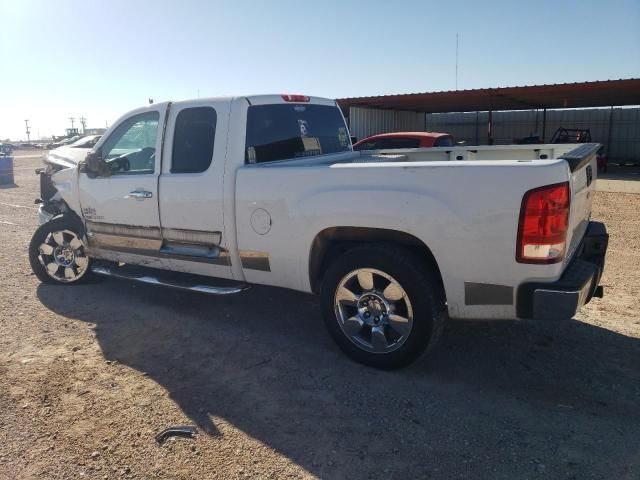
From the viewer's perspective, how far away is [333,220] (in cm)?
373

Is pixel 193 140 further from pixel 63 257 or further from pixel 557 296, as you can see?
pixel 557 296

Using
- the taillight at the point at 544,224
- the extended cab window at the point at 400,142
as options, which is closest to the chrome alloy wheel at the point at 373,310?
the taillight at the point at 544,224

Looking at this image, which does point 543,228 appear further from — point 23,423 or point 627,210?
point 627,210

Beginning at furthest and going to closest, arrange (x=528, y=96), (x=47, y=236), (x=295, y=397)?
(x=528, y=96) → (x=47, y=236) → (x=295, y=397)

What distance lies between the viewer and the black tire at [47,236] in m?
5.77

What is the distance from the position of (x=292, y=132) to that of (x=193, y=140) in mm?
895

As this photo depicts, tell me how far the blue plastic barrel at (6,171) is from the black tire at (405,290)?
757 inches

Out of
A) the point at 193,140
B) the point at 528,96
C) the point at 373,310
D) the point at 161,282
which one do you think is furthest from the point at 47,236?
the point at 528,96

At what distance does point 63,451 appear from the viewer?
298 cm

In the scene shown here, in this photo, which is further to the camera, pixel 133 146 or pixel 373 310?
pixel 133 146

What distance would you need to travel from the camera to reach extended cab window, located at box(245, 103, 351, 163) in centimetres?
450

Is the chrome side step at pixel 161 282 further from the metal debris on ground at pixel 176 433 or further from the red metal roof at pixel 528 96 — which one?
the red metal roof at pixel 528 96

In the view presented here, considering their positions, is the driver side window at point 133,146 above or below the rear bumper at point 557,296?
above

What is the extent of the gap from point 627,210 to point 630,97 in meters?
16.2
